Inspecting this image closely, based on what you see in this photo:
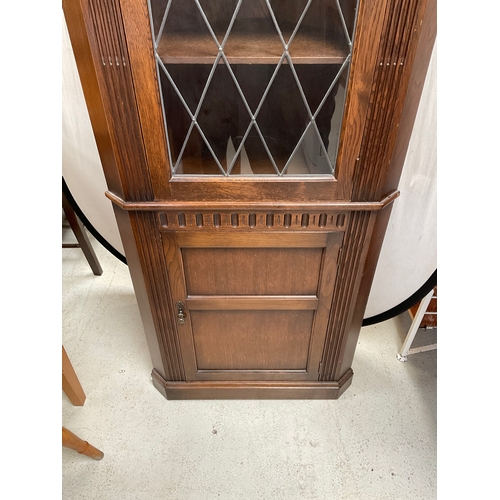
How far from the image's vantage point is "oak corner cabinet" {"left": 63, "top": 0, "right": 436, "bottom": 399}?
66 centimetres

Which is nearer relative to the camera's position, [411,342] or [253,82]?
[253,82]

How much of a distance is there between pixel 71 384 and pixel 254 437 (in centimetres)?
58

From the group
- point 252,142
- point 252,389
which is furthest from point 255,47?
point 252,389

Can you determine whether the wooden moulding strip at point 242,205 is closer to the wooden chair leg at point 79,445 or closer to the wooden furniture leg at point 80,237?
the wooden chair leg at point 79,445

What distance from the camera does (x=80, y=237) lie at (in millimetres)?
1624

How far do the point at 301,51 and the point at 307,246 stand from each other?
1.36ft

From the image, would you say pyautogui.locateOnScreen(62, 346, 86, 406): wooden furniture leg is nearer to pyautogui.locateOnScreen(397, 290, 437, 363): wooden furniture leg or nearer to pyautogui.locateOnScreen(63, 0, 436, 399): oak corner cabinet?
pyautogui.locateOnScreen(63, 0, 436, 399): oak corner cabinet

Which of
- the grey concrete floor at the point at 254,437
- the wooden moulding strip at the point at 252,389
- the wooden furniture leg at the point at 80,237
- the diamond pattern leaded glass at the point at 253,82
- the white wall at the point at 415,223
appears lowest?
the grey concrete floor at the point at 254,437

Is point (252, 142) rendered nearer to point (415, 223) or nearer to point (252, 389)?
point (415, 223)

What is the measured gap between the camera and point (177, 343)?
114 cm

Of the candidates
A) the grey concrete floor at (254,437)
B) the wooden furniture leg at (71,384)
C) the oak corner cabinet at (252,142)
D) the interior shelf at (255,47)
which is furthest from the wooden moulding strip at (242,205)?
the grey concrete floor at (254,437)

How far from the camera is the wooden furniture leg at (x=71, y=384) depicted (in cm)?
114

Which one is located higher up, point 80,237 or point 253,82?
point 253,82

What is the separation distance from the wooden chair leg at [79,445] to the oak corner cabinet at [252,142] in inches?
13.3
